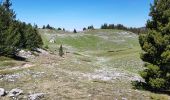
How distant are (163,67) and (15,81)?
608 inches

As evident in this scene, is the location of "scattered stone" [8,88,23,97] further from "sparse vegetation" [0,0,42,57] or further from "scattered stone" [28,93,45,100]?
"sparse vegetation" [0,0,42,57]

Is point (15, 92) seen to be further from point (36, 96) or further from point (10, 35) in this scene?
point (10, 35)

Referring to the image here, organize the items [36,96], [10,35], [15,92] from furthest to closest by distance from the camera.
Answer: [10,35]
[15,92]
[36,96]

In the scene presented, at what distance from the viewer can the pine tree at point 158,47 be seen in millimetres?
37000

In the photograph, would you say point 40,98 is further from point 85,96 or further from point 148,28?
point 148,28

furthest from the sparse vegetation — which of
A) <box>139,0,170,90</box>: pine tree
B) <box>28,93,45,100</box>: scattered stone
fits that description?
<box>28,93,45,100</box>: scattered stone

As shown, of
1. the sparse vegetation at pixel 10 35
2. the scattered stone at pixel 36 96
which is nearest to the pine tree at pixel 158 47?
the scattered stone at pixel 36 96

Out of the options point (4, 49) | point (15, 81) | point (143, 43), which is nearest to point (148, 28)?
point (143, 43)

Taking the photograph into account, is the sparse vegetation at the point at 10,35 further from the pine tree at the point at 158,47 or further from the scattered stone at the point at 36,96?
the scattered stone at the point at 36,96

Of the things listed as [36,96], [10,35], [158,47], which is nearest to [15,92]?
[36,96]

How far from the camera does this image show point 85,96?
30.6 metres

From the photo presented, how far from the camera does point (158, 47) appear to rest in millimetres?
37844

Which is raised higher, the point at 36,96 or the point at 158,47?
the point at 158,47

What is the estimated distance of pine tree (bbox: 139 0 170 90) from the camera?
121 ft
